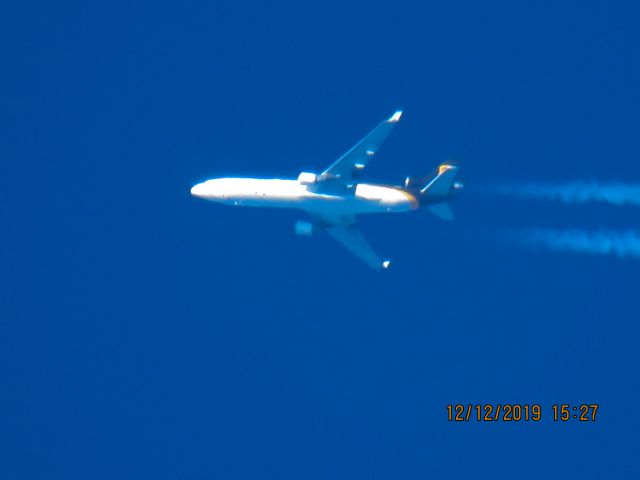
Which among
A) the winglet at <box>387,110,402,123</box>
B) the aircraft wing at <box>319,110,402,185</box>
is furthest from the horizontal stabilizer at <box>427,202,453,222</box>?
the winglet at <box>387,110,402,123</box>

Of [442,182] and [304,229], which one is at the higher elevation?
[442,182]

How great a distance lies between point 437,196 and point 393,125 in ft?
18.2

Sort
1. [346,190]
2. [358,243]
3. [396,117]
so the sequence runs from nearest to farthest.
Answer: [396,117] < [346,190] < [358,243]

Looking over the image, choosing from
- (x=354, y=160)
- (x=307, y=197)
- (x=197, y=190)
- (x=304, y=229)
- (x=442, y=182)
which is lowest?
(x=304, y=229)

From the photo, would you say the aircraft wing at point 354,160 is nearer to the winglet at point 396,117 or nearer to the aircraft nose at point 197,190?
the winglet at point 396,117

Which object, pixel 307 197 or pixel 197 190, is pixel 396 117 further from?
pixel 197 190

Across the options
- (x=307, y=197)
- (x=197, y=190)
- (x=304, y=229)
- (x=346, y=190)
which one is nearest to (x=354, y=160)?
(x=346, y=190)

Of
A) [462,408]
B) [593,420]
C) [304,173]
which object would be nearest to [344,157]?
[304,173]

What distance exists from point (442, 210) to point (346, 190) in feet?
20.3

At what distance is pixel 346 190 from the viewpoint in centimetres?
5603

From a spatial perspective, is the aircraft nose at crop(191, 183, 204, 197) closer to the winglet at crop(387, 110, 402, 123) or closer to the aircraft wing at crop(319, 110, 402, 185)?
the aircraft wing at crop(319, 110, 402, 185)

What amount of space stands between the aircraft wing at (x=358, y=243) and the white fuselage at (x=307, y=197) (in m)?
3.56

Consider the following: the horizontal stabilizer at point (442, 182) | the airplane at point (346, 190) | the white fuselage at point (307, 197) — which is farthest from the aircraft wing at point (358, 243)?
the horizontal stabilizer at point (442, 182)

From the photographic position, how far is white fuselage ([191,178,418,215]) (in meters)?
55.8
